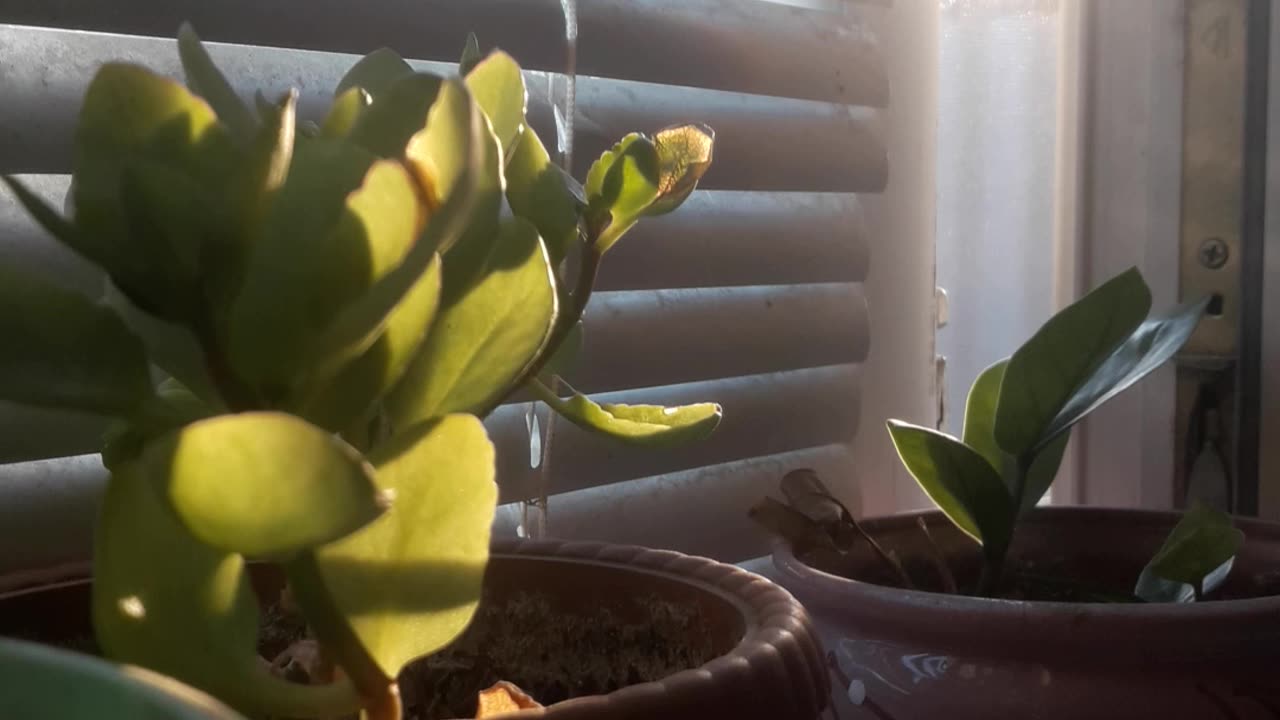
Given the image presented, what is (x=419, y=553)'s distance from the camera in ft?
0.76

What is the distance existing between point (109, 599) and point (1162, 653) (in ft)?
1.24

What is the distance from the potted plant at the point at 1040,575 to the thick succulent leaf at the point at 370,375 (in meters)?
0.29

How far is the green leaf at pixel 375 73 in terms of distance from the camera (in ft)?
1.06

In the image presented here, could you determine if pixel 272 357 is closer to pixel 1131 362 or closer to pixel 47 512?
pixel 47 512

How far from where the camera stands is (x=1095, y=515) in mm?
659

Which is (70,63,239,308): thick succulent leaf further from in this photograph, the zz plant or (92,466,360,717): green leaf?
the zz plant

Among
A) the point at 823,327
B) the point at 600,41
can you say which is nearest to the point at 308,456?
the point at 600,41

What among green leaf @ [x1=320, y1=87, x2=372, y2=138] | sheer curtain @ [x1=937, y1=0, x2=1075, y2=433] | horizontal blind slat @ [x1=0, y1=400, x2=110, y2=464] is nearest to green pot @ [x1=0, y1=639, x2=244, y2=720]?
green leaf @ [x1=320, y1=87, x2=372, y2=138]

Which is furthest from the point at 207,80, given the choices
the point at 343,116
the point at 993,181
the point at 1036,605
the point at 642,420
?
the point at 993,181

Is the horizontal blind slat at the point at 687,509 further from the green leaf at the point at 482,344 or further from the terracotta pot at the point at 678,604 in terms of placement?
the green leaf at the point at 482,344

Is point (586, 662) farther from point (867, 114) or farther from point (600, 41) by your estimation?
point (867, 114)

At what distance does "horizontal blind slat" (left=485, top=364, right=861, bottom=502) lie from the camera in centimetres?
60

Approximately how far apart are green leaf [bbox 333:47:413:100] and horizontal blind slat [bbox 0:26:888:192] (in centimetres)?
18

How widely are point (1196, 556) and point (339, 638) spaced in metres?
0.45
